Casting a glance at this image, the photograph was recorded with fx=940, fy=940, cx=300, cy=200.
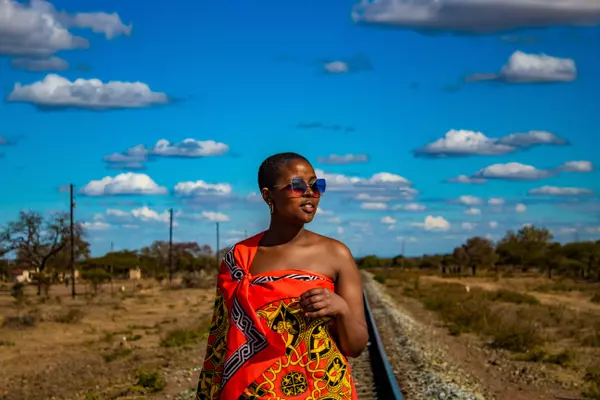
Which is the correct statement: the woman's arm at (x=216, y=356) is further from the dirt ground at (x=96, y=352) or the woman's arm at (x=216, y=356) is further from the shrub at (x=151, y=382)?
the shrub at (x=151, y=382)

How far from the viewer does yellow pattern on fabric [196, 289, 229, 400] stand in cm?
358

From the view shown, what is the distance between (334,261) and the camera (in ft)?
11.5

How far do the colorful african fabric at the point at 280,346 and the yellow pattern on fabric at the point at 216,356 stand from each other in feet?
0.32

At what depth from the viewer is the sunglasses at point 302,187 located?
11.6 feet

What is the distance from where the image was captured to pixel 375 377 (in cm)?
1217

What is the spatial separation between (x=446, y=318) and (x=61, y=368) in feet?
42.7

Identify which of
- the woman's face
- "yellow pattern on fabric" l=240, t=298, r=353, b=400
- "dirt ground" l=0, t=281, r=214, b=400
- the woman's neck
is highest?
the woman's face

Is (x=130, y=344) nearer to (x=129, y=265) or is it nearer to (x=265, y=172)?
(x=265, y=172)

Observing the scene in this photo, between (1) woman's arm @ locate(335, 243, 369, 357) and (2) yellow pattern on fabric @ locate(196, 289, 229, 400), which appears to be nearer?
(1) woman's arm @ locate(335, 243, 369, 357)

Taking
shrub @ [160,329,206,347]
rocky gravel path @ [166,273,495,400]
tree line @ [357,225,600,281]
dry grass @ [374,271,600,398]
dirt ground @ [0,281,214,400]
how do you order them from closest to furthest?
rocky gravel path @ [166,273,495,400], dirt ground @ [0,281,214,400], dry grass @ [374,271,600,398], shrub @ [160,329,206,347], tree line @ [357,225,600,281]

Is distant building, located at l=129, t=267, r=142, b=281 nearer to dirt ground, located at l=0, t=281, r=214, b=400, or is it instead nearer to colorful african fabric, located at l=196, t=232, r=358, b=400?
dirt ground, located at l=0, t=281, r=214, b=400

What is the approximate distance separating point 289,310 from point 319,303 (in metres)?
0.16

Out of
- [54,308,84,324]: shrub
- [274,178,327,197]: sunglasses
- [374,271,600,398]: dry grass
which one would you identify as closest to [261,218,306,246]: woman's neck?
[274,178,327,197]: sunglasses

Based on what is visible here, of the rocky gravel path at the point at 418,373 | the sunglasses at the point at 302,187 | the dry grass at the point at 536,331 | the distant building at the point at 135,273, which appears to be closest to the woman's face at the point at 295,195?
the sunglasses at the point at 302,187
